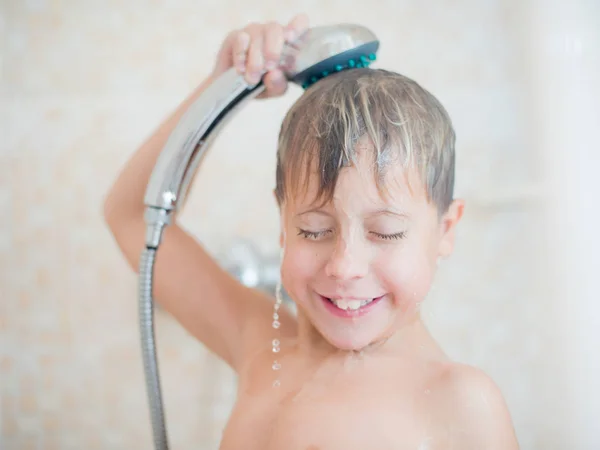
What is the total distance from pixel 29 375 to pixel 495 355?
29.1 inches

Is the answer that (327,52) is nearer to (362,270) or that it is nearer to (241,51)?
(241,51)

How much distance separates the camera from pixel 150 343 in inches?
23.8

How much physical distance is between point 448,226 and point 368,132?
0.14 meters

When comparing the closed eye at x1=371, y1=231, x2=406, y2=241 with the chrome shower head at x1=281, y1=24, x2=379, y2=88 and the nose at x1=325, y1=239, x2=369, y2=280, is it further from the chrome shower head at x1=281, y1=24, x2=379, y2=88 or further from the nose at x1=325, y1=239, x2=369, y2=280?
the chrome shower head at x1=281, y1=24, x2=379, y2=88

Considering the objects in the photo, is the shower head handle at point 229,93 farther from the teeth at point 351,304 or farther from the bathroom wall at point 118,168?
the bathroom wall at point 118,168

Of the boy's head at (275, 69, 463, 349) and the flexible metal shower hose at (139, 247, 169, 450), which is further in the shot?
the flexible metal shower hose at (139, 247, 169, 450)

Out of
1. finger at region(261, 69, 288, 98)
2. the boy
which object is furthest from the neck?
finger at region(261, 69, 288, 98)

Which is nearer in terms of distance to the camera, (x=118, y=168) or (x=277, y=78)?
(x=277, y=78)

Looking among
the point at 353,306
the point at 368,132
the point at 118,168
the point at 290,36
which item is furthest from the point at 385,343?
the point at 118,168

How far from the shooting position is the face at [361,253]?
49 centimetres

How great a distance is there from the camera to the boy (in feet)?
1.61

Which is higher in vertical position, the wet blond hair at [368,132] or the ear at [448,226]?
the wet blond hair at [368,132]

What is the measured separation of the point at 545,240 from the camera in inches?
32.7

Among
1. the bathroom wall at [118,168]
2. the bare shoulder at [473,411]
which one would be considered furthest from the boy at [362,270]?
the bathroom wall at [118,168]
